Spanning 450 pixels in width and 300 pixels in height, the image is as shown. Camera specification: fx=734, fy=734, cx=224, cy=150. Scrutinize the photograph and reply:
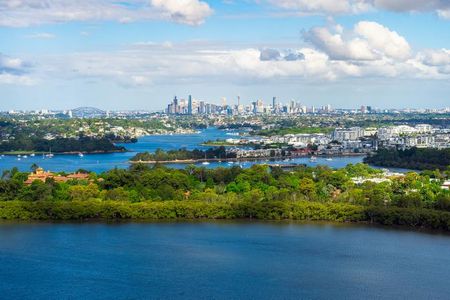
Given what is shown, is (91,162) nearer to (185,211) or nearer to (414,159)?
(414,159)

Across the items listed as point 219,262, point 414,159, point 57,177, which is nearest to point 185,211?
point 219,262

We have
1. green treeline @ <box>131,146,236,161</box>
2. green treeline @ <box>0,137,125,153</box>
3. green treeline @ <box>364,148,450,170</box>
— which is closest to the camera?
green treeline @ <box>364,148,450,170</box>

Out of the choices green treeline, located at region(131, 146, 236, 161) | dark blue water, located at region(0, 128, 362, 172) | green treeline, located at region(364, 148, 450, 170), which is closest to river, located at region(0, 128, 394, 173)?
dark blue water, located at region(0, 128, 362, 172)

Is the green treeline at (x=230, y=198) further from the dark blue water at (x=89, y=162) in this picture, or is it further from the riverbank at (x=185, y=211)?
the dark blue water at (x=89, y=162)

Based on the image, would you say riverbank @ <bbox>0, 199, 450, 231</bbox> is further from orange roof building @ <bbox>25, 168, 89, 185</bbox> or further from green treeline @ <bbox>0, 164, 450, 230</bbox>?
orange roof building @ <bbox>25, 168, 89, 185</bbox>

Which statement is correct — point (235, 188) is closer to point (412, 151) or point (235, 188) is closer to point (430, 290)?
point (430, 290)

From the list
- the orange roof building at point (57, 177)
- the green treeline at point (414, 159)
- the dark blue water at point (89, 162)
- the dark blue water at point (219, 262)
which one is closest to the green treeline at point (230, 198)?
the orange roof building at point (57, 177)
